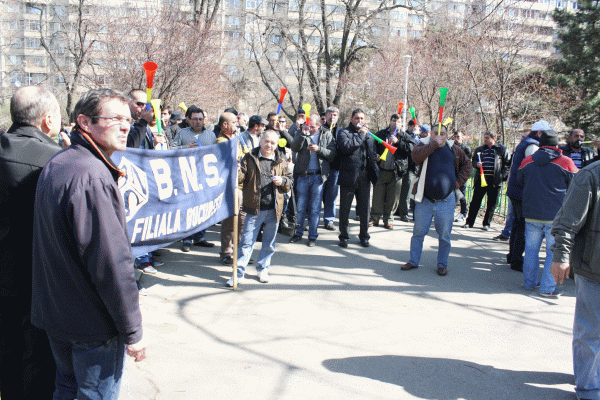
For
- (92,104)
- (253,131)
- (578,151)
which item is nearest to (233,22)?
(253,131)

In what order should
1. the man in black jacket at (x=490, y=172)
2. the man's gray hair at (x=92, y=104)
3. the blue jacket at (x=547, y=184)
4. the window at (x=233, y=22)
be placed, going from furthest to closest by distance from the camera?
the window at (x=233, y=22)
the man in black jacket at (x=490, y=172)
the blue jacket at (x=547, y=184)
the man's gray hair at (x=92, y=104)

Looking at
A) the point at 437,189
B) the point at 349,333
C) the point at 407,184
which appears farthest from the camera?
the point at 407,184

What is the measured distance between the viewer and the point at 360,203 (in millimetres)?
7836

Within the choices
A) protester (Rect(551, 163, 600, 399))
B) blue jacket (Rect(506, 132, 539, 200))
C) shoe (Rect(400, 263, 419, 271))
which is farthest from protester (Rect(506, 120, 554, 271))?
protester (Rect(551, 163, 600, 399))

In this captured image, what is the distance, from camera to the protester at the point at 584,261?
326 cm

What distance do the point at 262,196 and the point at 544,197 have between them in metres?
3.30

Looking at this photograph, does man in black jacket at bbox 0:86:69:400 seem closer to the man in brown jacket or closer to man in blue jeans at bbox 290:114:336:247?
the man in brown jacket

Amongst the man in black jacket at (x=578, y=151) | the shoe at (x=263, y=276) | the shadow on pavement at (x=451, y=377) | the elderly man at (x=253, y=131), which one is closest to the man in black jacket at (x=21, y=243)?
the shadow on pavement at (x=451, y=377)

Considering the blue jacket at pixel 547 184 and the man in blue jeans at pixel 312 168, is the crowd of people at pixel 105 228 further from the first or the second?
the man in blue jeans at pixel 312 168

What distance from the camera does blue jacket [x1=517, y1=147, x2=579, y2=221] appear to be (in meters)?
5.68

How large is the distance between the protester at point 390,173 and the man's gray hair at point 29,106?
23.0 ft

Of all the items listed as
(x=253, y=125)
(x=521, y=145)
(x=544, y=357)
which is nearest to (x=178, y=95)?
(x=253, y=125)

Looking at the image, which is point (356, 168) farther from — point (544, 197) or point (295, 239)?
point (544, 197)

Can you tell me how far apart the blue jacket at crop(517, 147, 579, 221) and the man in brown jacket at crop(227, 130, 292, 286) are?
9.48ft
